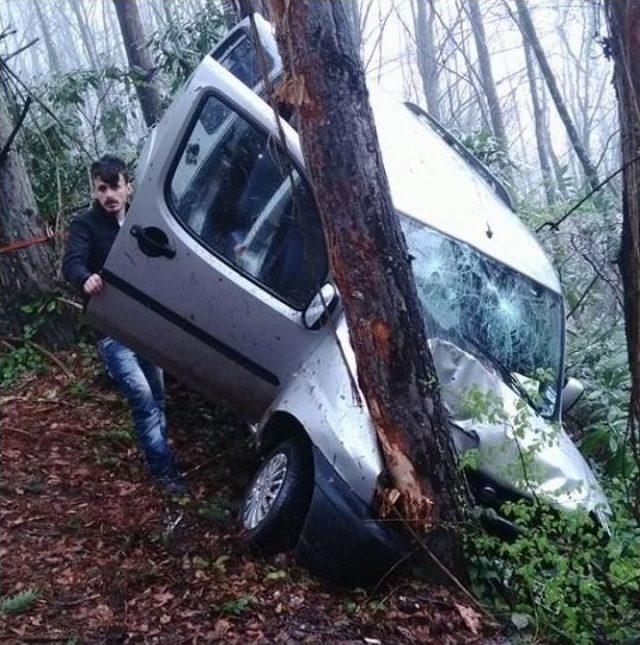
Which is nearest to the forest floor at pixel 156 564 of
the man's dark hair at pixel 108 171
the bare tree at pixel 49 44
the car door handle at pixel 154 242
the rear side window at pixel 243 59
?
the car door handle at pixel 154 242

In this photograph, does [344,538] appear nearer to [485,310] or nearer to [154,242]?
[485,310]

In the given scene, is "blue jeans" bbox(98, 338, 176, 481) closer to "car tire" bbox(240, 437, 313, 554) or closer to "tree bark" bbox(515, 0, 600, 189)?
"car tire" bbox(240, 437, 313, 554)

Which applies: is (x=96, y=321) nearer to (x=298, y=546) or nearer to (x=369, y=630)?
(x=298, y=546)

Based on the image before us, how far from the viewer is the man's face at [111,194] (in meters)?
4.65

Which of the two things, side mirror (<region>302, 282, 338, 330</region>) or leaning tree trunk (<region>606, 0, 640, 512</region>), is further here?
side mirror (<region>302, 282, 338, 330</region>)

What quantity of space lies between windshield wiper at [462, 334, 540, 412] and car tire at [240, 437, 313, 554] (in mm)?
1028

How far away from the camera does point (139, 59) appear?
11.1m

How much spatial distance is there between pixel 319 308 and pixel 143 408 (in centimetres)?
121

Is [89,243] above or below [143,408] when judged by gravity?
above

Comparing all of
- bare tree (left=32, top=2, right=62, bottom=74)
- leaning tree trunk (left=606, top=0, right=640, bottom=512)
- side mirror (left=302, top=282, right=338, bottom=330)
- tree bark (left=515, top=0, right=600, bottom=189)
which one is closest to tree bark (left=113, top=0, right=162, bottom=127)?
side mirror (left=302, top=282, right=338, bottom=330)

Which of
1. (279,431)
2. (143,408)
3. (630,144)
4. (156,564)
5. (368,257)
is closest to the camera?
(630,144)

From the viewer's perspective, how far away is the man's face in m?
4.65

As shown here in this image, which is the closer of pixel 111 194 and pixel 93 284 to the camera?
pixel 93 284

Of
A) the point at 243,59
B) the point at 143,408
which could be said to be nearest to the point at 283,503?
the point at 143,408
